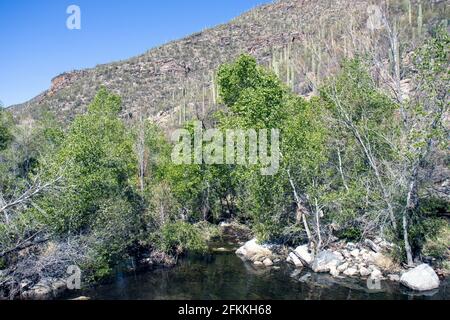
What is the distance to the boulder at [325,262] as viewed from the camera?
1894 centimetres

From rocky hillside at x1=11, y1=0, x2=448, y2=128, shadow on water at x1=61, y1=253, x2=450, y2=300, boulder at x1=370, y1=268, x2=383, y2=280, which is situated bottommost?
Result: shadow on water at x1=61, y1=253, x2=450, y2=300

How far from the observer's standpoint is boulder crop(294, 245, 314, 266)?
788 inches

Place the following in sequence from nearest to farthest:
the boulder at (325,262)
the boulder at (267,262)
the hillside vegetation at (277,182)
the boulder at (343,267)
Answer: the hillside vegetation at (277,182) → the boulder at (343,267) → the boulder at (325,262) → the boulder at (267,262)

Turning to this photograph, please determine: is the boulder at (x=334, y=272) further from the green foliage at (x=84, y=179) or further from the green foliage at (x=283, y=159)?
the green foliage at (x=84, y=179)

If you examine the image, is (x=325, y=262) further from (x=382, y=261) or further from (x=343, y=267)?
(x=382, y=261)

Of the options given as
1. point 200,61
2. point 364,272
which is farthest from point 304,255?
point 200,61

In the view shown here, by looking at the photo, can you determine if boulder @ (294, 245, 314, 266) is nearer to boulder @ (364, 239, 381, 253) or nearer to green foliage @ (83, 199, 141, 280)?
boulder @ (364, 239, 381, 253)

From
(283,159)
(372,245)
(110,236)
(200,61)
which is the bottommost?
(372,245)

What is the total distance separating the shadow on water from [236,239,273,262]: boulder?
3.09ft

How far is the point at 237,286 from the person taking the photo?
17.7m

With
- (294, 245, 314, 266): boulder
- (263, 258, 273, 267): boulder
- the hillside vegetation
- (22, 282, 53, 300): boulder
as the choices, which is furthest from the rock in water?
(22, 282, 53, 300): boulder

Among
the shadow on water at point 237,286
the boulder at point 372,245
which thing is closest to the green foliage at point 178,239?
the shadow on water at point 237,286

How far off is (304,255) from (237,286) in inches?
177

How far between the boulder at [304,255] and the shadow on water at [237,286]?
0.86m
